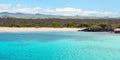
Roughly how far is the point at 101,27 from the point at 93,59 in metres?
30.7

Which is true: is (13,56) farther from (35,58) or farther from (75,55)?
(75,55)

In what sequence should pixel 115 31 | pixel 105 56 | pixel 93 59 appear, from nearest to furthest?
pixel 93 59 < pixel 105 56 < pixel 115 31

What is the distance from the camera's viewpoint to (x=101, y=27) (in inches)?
1917

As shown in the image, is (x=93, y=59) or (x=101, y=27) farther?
(x=101, y=27)

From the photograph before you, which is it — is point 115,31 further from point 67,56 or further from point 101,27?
point 67,56

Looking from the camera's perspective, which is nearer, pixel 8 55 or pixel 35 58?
pixel 35 58

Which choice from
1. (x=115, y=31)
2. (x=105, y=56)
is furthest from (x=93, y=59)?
(x=115, y=31)

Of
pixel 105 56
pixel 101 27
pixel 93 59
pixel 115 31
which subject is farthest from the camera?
pixel 101 27

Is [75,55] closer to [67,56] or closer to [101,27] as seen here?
[67,56]

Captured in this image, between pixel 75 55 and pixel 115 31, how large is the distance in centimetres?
2431

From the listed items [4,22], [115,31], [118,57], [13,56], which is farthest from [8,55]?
[4,22]

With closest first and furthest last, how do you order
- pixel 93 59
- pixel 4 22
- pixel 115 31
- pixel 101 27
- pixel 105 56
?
pixel 93 59, pixel 105 56, pixel 115 31, pixel 101 27, pixel 4 22

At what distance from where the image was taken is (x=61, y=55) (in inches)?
794

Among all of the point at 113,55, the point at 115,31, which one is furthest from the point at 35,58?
the point at 115,31
